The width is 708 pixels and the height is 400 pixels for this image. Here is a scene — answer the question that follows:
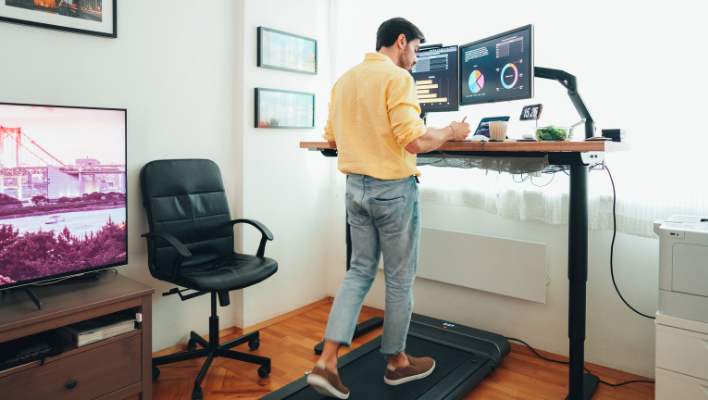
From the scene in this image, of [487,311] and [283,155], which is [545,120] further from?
[283,155]

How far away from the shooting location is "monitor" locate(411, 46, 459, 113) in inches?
108

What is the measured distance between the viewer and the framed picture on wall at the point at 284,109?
122 inches

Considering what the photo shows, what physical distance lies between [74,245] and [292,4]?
1986 mm

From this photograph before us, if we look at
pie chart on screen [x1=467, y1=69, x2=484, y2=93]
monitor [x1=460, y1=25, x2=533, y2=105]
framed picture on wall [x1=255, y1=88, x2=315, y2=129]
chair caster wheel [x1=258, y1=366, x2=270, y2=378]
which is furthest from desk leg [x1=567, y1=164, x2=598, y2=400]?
framed picture on wall [x1=255, y1=88, x2=315, y2=129]

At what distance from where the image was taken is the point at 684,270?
6.26 ft

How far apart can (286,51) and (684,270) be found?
2.42 metres

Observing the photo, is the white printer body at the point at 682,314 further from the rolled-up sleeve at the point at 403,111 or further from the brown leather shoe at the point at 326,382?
the brown leather shoe at the point at 326,382

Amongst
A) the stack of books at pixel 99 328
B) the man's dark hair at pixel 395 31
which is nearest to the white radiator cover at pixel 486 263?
the man's dark hair at pixel 395 31

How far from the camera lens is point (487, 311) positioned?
2.99 m

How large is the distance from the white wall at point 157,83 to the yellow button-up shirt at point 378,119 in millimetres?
1101

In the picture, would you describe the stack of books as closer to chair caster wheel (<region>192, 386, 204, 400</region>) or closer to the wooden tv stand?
the wooden tv stand

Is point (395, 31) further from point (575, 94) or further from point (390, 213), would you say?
point (575, 94)

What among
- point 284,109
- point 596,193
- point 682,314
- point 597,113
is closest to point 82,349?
point 284,109

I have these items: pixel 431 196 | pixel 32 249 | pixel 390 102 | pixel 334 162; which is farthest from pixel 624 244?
pixel 32 249
